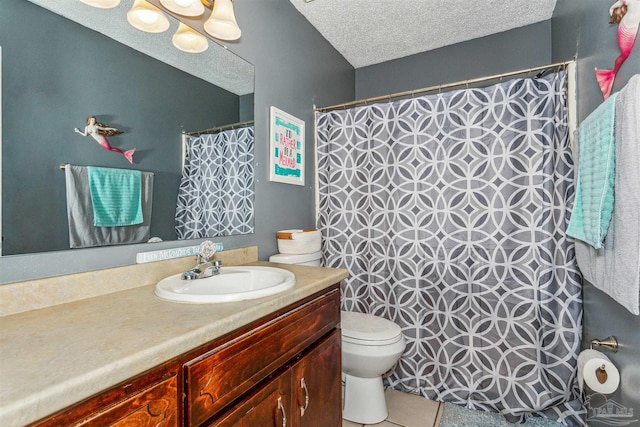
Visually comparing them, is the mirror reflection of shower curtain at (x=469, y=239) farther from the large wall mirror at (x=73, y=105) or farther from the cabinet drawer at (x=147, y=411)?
the cabinet drawer at (x=147, y=411)

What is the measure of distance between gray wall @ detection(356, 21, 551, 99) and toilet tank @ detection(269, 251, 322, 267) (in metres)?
1.84

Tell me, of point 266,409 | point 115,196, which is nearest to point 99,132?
point 115,196

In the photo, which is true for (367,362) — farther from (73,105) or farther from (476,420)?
(73,105)

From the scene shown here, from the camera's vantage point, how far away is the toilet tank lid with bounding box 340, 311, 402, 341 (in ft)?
5.40

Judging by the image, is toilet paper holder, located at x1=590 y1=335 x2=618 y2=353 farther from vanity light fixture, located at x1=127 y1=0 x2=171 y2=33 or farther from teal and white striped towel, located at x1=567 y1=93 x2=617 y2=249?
vanity light fixture, located at x1=127 y1=0 x2=171 y2=33

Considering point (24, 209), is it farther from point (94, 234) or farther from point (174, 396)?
point (174, 396)

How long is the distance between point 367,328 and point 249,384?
1.02 metres

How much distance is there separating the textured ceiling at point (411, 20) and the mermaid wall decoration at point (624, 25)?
1.20 metres

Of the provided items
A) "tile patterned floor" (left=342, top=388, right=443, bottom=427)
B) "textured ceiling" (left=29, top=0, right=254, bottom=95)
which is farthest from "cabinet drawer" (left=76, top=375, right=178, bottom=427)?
"tile patterned floor" (left=342, top=388, right=443, bottom=427)

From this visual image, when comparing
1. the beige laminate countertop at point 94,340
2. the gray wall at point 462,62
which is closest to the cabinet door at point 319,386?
the beige laminate countertop at point 94,340

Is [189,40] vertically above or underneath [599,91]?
above

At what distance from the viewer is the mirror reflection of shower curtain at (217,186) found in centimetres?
136

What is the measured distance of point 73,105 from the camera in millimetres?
968

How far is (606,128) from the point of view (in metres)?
1.07
